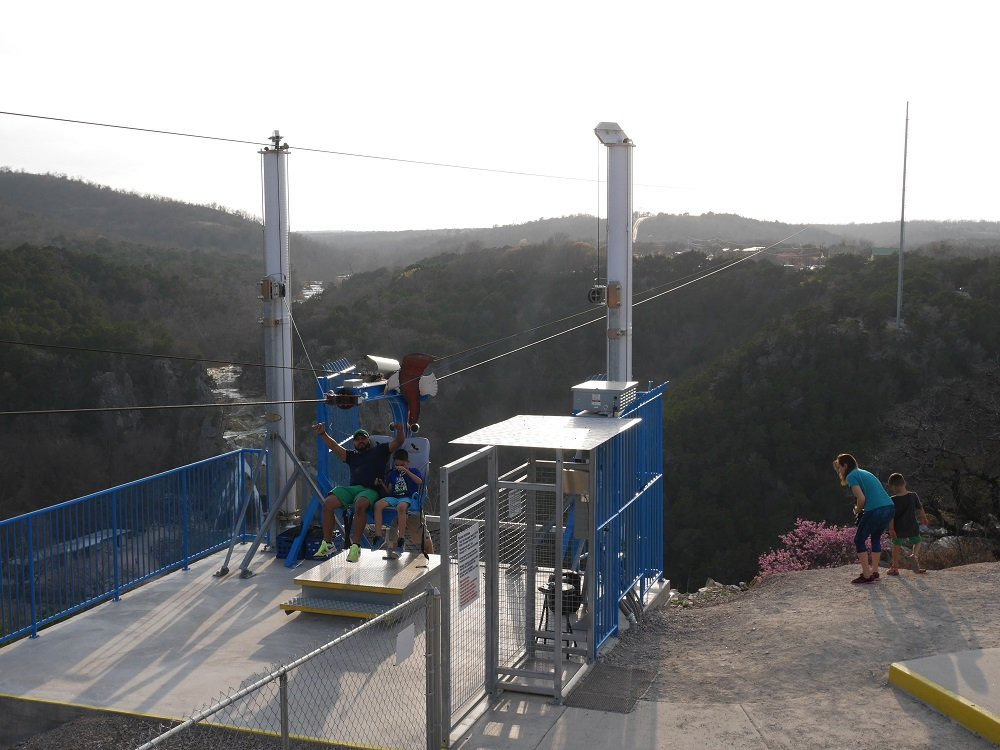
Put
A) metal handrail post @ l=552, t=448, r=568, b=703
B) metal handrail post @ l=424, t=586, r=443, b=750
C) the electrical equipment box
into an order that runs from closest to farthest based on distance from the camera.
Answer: metal handrail post @ l=424, t=586, r=443, b=750, metal handrail post @ l=552, t=448, r=568, b=703, the electrical equipment box

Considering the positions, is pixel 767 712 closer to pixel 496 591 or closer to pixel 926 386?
pixel 496 591

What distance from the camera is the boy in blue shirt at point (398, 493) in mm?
9789

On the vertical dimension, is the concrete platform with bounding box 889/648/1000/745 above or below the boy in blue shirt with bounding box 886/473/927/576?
below

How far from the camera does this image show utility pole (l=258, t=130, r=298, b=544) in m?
11.3

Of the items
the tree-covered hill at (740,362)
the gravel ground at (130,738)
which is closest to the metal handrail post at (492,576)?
the gravel ground at (130,738)

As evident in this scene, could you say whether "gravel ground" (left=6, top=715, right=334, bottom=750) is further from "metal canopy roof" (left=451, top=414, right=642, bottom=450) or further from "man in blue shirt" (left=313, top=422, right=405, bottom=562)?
"man in blue shirt" (left=313, top=422, right=405, bottom=562)

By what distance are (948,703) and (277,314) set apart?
25.6 feet

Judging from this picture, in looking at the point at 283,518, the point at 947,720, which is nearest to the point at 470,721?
the point at 947,720

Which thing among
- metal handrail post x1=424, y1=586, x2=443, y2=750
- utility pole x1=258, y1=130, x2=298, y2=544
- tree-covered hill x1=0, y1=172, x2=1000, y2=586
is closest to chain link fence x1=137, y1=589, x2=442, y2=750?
metal handrail post x1=424, y1=586, x2=443, y2=750

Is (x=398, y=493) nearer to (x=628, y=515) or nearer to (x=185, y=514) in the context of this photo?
(x=628, y=515)

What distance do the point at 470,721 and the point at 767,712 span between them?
2.04 meters

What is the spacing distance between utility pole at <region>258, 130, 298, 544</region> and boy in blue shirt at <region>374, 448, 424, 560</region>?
6.26 feet

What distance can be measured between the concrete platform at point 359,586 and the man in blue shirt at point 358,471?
64 centimetres

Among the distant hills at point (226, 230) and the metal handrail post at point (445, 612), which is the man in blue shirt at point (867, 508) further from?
the distant hills at point (226, 230)
